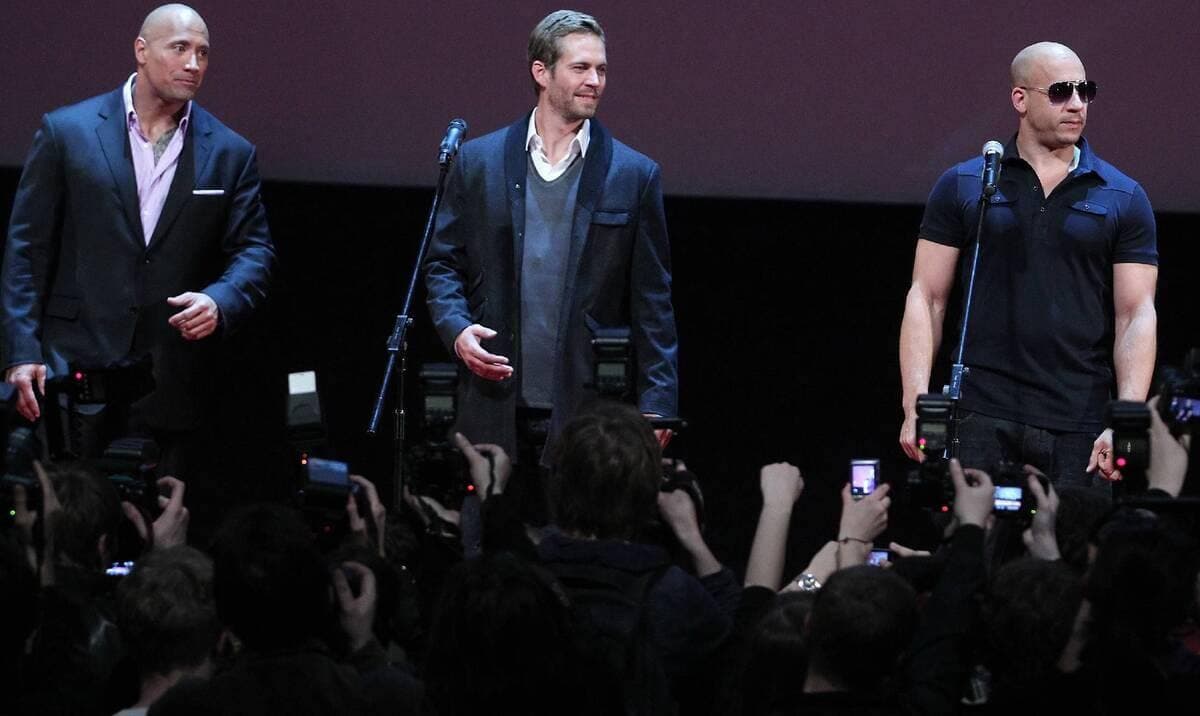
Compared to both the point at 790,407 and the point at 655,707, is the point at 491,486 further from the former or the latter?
the point at 790,407

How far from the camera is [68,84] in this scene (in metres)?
6.11

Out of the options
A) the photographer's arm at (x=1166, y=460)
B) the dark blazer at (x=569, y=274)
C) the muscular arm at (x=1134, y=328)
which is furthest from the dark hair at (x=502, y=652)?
the muscular arm at (x=1134, y=328)

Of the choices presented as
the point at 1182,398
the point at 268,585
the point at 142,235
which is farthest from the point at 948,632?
the point at 142,235

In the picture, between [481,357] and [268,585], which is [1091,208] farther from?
[268,585]

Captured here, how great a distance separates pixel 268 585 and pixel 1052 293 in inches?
98.7

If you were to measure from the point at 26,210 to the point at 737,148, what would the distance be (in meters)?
2.49

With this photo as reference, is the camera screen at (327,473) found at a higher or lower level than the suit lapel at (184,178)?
lower

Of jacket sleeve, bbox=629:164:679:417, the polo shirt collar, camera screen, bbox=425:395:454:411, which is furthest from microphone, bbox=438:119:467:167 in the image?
the polo shirt collar

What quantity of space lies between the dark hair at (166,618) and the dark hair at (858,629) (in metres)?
0.93

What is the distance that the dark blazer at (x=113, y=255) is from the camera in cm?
474

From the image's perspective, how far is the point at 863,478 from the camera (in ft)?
11.7

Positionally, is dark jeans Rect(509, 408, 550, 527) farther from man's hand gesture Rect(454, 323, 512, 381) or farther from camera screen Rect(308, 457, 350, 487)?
camera screen Rect(308, 457, 350, 487)

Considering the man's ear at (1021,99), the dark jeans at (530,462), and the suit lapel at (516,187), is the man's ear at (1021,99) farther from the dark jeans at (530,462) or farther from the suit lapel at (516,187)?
the dark jeans at (530,462)

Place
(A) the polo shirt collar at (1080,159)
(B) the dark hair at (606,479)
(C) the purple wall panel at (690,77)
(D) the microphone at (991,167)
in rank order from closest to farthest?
(B) the dark hair at (606,479), (D) the microphone at (991,167), (A) the polo shirt collar at (1080,159), (C) the purple wall panel at (690,77)
